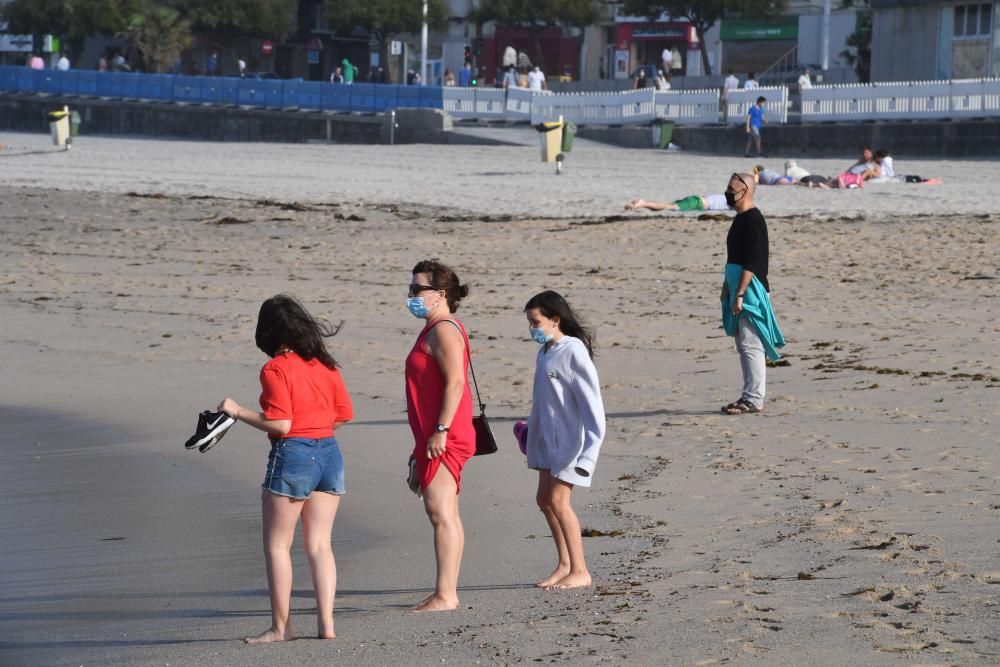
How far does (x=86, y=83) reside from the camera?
52188 mm

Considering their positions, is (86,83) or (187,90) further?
(86,83)

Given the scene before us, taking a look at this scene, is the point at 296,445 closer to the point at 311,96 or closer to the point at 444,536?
the point at 444,536

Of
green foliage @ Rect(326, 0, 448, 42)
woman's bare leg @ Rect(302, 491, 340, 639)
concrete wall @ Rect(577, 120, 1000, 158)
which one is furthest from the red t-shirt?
green foliage @ Rect(326, 0, 448, 42)

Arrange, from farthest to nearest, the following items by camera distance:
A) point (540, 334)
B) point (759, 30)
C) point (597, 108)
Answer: point (759, 30) → point (597, 108) → point (540, 334)

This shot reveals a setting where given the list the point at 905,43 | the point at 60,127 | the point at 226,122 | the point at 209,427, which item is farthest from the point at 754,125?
the point at 209,427

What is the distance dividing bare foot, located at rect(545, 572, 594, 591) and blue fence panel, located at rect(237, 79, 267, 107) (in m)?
41.7

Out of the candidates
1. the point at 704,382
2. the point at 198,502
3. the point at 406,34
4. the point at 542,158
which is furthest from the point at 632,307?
the point at 406,34

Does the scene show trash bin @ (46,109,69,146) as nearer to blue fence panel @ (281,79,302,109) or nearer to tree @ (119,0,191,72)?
blue fence panel @ (281,79,302,109)

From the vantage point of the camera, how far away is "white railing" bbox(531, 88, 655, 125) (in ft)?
129

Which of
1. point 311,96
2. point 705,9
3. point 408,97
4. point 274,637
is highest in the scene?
point 705,9

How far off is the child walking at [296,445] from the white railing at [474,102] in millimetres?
36665

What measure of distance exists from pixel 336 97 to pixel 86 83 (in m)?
11.9

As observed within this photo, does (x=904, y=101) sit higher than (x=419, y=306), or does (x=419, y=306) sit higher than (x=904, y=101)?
(x=904, y=101)

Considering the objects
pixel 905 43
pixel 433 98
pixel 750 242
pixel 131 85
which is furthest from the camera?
pixel 131 85
